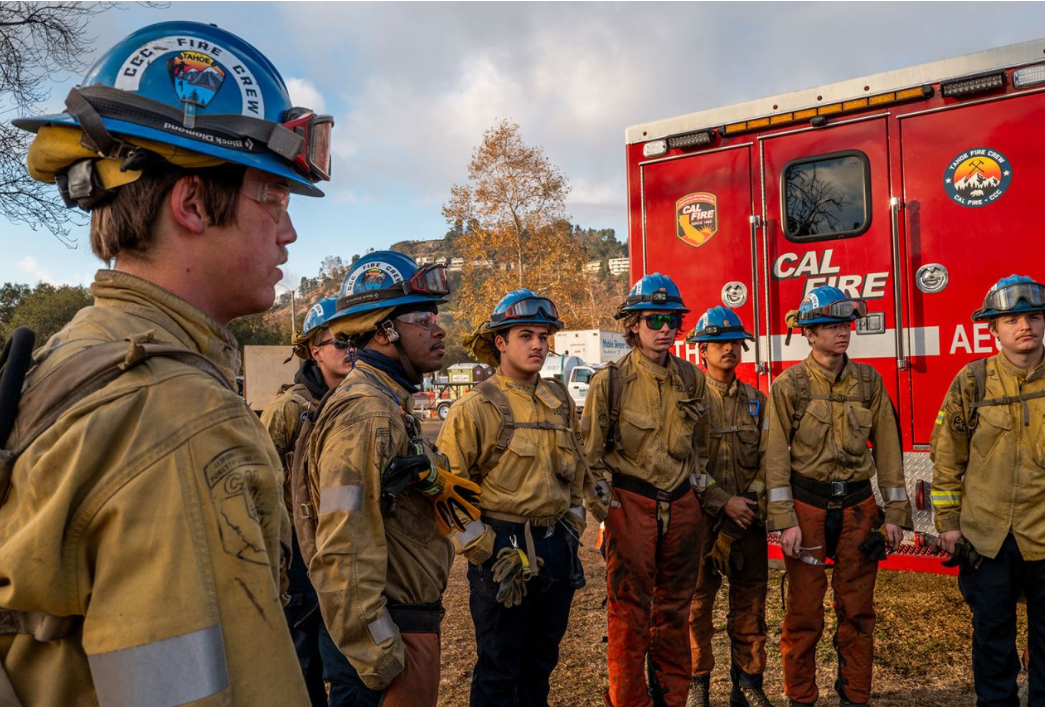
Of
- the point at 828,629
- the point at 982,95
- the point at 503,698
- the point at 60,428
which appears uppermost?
the point at 982,95

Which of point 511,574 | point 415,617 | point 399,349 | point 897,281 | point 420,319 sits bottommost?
point 511,574

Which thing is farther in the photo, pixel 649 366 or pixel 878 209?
pixel 878 209

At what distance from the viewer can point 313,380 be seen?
479 centimetres

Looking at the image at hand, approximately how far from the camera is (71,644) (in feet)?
3.11

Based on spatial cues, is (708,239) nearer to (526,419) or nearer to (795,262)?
(795,262)

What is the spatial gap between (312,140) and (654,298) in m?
3.71

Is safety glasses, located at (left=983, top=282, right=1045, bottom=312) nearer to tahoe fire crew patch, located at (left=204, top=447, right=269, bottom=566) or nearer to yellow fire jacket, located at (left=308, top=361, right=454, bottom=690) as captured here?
yellow fire jacket, located at (left=308, top=361, right=454, bottom=690)

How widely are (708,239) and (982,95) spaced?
2.08 metres

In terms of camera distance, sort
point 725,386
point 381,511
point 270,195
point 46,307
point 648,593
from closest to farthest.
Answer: point 270,195, point 381,511, point 648,593, point 725,386, point 46,307

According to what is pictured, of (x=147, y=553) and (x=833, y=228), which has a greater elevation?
(x=833, y=228)

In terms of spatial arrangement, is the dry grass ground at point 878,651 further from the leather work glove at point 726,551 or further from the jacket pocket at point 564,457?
the jacket pocket at point 564,457

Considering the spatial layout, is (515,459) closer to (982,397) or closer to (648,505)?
(648,505)

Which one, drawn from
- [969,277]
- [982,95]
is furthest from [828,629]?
[982,95]

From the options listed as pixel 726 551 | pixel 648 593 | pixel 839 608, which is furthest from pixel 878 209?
pixel 648 593
